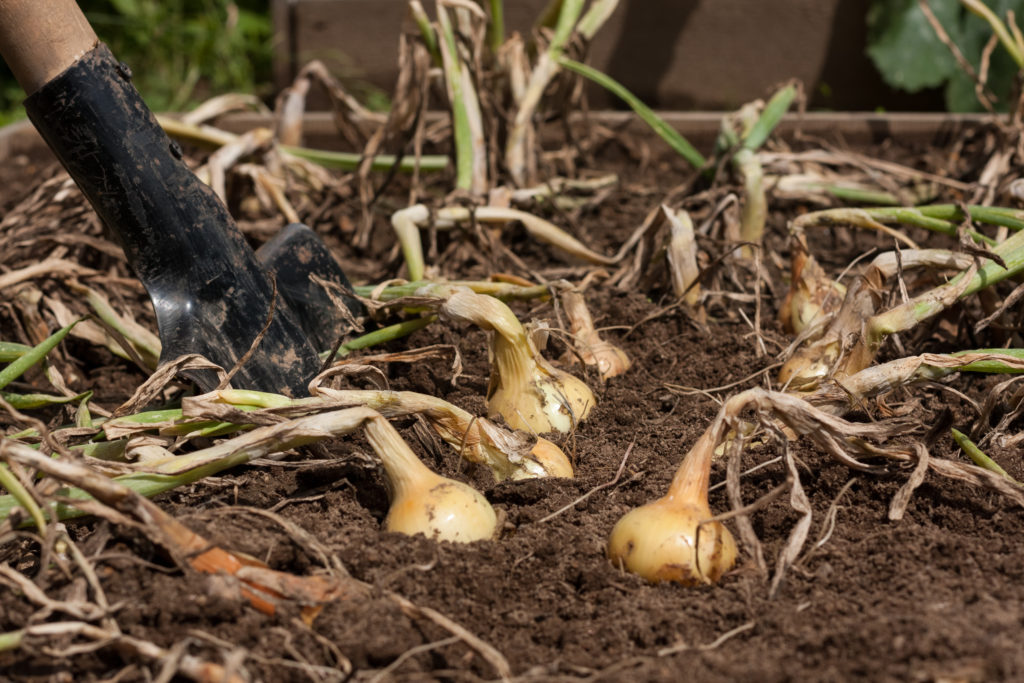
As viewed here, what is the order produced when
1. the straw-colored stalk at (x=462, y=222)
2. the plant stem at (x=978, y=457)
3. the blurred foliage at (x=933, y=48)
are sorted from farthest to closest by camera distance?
the blurred foliage at (x=933, y=48)
the straw-colored stalk at (x=462, y=222)
the plant stem at (x=978, y=457)

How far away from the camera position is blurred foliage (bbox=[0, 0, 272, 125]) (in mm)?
4109

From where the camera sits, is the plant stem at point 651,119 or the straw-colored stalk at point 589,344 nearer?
the straw-colored stalk at point 589,344

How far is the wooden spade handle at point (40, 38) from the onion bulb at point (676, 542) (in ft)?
3.53

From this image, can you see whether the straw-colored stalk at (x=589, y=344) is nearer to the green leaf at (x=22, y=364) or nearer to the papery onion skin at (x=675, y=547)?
the papery onion skin at (x=675, y=547)

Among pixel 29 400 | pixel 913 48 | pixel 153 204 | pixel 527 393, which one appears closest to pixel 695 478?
pixel 527 393

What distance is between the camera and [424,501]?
117 cm

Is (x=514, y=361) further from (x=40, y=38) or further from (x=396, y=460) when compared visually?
(x=40, y=38)

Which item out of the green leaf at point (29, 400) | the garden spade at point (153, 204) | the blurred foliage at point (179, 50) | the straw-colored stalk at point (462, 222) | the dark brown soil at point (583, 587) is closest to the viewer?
the dark brown soil at point (583, 587)

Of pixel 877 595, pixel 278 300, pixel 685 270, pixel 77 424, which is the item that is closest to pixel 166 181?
pixel 278 300

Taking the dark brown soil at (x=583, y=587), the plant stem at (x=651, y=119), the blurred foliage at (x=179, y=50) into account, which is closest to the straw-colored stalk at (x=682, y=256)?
the dark brown soil at (x=583, y=587)

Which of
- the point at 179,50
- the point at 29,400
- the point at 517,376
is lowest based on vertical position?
the point at 517,376

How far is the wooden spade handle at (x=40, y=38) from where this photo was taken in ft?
4.34

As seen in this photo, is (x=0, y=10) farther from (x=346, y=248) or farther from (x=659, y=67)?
(x=659, y=67)

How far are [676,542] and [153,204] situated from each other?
1020 millimetres
